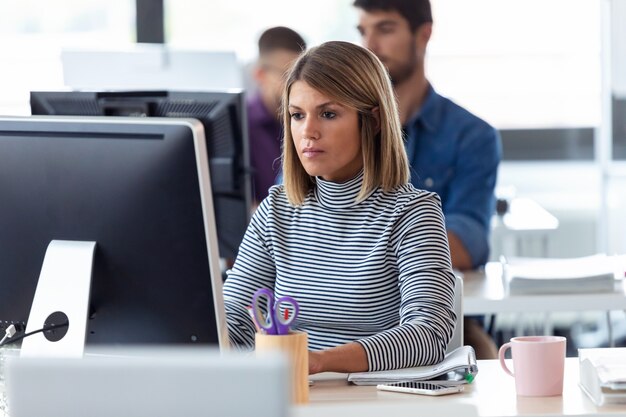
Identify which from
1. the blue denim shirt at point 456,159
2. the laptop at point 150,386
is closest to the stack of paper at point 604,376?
the laptop at point 150,386

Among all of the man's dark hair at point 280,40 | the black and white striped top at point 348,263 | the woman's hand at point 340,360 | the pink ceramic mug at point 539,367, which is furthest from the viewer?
the man's dark hair at point 280,40

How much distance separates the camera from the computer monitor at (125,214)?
1259 mm

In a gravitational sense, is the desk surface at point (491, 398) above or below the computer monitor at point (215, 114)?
below

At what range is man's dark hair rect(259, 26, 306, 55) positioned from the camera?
3.50 m

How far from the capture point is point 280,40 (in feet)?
11.5

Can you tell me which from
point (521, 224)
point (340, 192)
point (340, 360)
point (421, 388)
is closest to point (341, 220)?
point (340, 192)

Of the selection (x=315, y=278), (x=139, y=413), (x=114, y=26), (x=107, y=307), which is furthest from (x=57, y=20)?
(x=139, y=413)

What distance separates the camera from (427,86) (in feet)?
9.50

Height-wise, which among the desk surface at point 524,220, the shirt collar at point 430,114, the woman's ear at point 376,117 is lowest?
the desk surface at point 524,220

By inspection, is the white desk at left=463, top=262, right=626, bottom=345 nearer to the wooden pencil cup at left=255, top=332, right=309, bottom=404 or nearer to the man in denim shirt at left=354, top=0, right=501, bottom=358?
the man in denim shirt at left=354, top=0, right=501, bottom=358

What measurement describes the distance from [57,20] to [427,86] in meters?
2.31

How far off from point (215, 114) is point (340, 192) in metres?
0.73

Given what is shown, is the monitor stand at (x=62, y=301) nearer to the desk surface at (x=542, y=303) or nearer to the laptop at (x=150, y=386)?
the laptop at (x=150, y=386)

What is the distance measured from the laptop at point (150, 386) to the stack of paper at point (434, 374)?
83 centimetres
